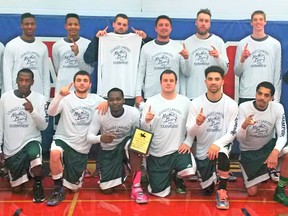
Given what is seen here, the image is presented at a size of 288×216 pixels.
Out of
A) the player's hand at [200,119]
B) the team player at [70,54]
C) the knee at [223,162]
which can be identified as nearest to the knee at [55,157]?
the team player at [70,54]

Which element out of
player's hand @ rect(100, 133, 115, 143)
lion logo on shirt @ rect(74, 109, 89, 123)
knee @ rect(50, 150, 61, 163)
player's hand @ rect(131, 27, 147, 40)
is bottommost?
knee @ rect(50, 150, 61, 163)

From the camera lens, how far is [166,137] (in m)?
5.91

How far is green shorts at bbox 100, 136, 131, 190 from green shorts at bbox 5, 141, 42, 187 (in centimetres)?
81

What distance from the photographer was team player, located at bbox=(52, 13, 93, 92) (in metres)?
6.60

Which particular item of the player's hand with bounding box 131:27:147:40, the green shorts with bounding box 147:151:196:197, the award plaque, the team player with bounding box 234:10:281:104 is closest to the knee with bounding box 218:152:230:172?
the green shorts with bounding box 147:151:196:197

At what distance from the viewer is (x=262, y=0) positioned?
8117 mm

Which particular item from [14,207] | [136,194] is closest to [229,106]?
[136,194]

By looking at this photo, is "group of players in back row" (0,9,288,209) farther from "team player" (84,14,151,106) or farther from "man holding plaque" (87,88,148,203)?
"team player" (84,14,151,106)

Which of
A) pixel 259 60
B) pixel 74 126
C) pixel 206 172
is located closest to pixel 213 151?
pixel 206 172

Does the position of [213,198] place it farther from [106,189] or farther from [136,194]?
[106,189]

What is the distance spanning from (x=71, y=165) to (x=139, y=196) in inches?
36.8

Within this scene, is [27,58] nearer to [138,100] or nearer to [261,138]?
[138,100]

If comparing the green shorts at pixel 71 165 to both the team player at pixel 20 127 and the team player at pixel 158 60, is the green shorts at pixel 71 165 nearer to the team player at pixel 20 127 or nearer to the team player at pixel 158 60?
the team player at pixel 20 127

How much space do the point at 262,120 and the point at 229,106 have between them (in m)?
0.44
